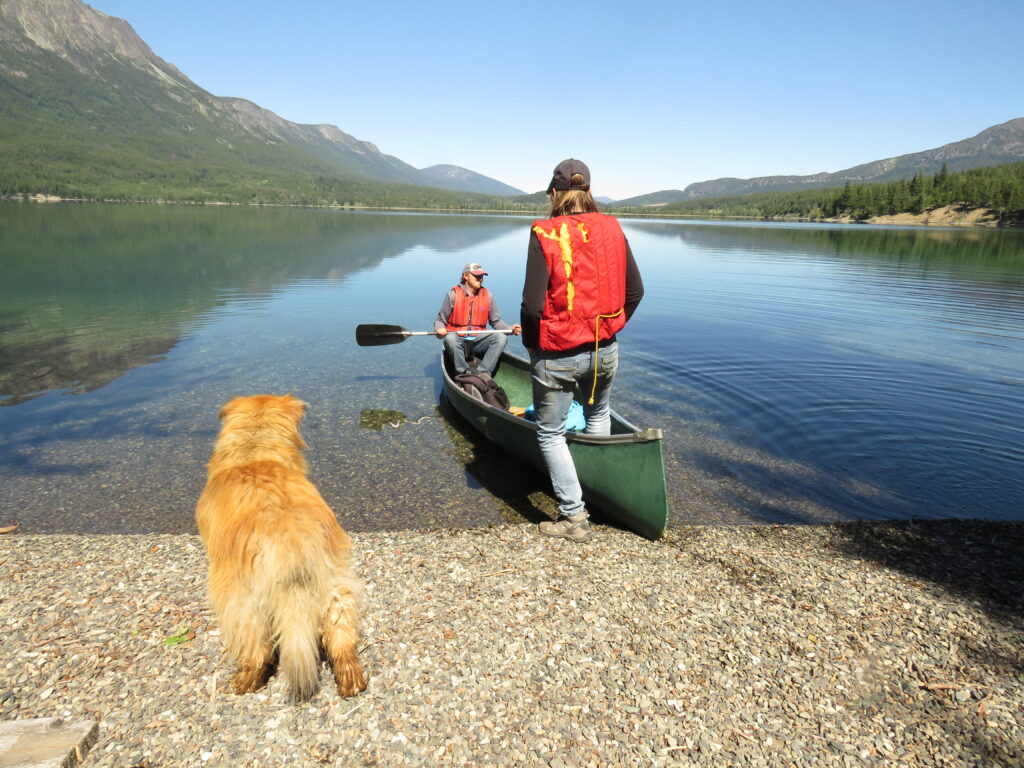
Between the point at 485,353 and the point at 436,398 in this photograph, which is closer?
the point at 485,353

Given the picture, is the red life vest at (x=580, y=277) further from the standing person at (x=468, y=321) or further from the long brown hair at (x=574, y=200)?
the standing person at (x=468, y=321)

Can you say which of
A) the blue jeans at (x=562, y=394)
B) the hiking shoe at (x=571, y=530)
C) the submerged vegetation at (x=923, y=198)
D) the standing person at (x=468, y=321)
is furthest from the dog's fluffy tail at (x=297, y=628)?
the submerged vegetation at (x=923, y=198)

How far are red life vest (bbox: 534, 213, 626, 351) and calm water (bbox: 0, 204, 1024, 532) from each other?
2.95 metres

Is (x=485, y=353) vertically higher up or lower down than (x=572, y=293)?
lower down

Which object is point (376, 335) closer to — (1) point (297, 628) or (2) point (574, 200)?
(2) point (574, 200)

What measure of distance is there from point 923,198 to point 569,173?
141147 millimetres

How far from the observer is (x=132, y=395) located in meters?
10.6

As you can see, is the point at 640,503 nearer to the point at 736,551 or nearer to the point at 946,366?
the point at 736,551

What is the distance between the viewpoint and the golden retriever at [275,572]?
115 inches

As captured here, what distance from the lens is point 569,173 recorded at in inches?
189

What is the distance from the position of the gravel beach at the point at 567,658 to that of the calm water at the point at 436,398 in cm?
161

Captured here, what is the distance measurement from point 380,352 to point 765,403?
968 cm

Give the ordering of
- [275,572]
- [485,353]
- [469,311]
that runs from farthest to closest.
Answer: [485,353] < [469,311] < [275,572]

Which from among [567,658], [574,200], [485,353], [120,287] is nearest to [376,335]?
[485,353]
